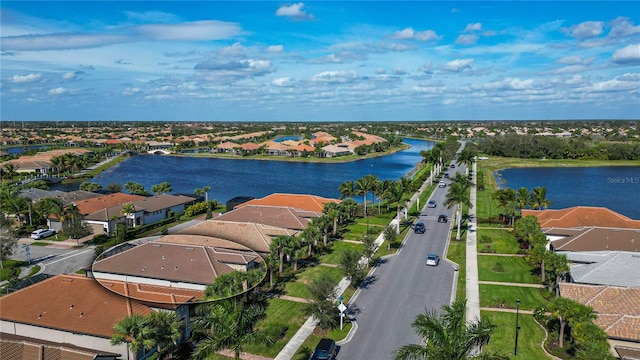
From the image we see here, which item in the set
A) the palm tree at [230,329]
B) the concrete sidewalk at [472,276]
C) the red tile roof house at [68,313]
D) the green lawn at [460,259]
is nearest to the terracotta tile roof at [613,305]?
the concrete sidewalk at [472,276]

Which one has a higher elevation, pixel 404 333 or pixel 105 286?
pixel 105 286

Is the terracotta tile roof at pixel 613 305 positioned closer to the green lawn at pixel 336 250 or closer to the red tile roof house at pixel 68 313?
the green lawn at pixel 336 250

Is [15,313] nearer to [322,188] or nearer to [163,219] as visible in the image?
[163,219]

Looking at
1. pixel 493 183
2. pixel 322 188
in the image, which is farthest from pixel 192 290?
pixel 493 183

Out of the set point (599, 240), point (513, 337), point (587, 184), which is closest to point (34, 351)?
point (513, 337)

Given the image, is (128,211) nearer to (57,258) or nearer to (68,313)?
(57,258)

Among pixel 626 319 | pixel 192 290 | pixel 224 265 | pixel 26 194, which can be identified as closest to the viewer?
pixel 626 319

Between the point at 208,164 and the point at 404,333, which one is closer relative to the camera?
the point at 404,333
